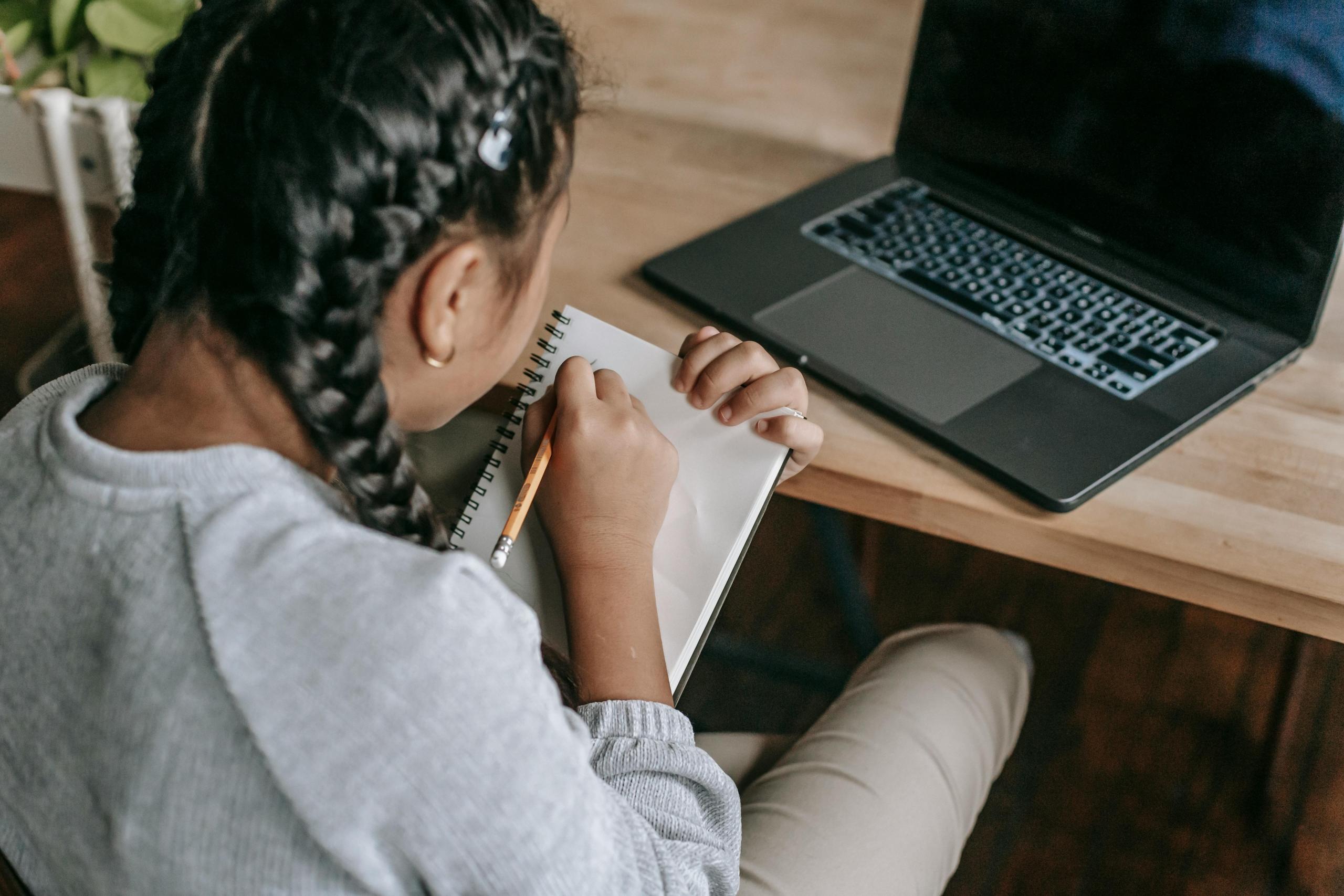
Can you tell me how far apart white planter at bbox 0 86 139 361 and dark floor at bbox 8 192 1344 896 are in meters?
0.54

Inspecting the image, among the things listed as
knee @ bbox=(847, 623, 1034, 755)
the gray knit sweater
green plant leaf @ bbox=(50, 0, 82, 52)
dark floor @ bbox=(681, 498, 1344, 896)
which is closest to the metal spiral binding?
the gray knit sweater

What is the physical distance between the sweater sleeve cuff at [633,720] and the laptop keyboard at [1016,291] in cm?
40

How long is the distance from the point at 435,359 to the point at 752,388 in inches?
9.3

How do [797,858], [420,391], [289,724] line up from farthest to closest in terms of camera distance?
[797,858]
[420,391]
[289,724]

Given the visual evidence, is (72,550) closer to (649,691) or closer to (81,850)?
(81,850)

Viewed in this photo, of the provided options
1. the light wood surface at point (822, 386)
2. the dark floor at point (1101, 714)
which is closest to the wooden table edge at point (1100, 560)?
the light wood surface at point (822, 386)

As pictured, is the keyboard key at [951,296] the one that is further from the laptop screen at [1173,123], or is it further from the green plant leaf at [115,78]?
the green plant leaf at [115,78]

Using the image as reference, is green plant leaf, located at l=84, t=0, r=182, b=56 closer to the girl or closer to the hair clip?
the girl

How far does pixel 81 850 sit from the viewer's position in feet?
1.61

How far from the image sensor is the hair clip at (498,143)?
1.69 feet

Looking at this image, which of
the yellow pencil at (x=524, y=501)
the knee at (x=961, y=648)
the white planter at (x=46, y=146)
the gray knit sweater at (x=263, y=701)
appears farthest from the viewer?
the white planter at (x=46, y=146)

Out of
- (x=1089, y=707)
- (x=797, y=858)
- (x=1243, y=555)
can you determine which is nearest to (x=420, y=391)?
(x=797, y=858)

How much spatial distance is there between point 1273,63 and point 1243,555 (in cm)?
36

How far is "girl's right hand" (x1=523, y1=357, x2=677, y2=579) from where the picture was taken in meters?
0.68
